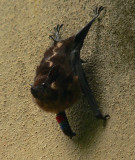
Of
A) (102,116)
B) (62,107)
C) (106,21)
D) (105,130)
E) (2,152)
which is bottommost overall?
(2,152)

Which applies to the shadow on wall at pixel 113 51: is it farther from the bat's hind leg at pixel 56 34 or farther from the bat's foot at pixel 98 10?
the bat's hind leg at pixel 56 34

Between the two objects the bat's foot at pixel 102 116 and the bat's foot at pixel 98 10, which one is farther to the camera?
the bat's foot at pixel 98 10

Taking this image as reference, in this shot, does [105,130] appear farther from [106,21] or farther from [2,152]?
[2,152]

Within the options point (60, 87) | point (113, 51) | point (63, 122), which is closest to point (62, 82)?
point (60, 87)

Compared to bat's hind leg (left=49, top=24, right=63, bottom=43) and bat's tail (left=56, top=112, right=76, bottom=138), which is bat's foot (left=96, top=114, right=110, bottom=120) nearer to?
bat's tail (left=56, top=112, right=76, bottom=138)

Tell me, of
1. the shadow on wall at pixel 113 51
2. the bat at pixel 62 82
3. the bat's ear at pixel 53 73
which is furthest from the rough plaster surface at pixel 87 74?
→ the bat's ear at pixel 53 73

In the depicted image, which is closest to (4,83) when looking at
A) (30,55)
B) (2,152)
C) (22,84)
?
(22,84)

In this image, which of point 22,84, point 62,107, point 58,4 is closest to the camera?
point 62,107
